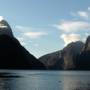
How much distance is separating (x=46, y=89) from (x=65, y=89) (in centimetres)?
636

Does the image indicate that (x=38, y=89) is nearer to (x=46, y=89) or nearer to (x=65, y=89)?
(x=46, y=89)

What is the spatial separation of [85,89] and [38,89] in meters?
13.6

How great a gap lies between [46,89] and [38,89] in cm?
239

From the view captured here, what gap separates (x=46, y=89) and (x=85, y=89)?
1119cm

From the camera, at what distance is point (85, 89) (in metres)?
85.7

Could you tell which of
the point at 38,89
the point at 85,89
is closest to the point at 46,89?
the point at 38,89

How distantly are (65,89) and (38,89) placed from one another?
8.33m

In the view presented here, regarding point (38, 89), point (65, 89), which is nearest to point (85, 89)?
point (65, 89)

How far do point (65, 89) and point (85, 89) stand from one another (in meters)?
6.65

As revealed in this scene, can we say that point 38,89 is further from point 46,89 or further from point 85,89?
point 85,89

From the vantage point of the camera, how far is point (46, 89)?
86625mm

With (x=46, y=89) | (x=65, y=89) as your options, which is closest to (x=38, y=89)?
(x=46, y=89)

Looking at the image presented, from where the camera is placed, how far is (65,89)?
89.4 meters
